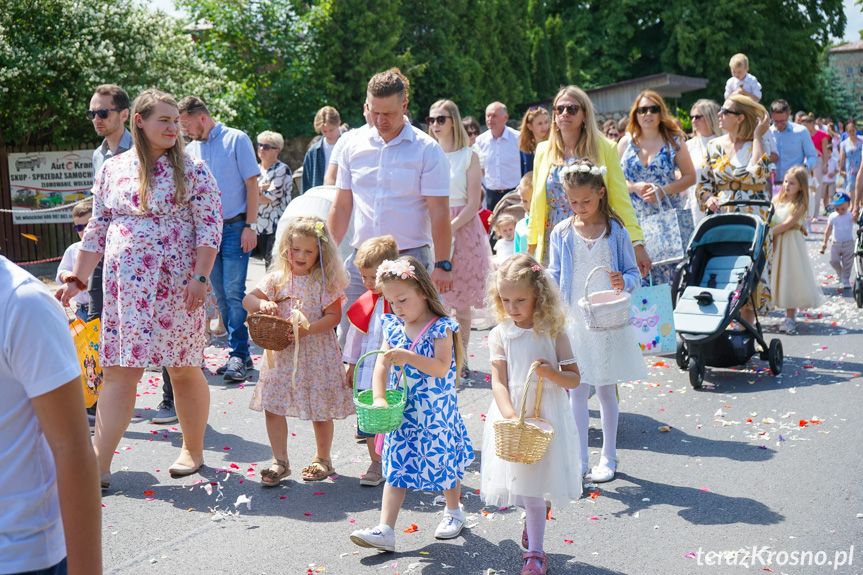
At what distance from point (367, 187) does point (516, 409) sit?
1962mm

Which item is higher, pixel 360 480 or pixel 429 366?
pixel 429 366

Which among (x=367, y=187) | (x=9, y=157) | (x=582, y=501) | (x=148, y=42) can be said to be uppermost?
(x=148, y=42)

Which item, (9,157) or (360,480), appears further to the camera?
(9,157)

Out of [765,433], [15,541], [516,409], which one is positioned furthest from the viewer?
[765,433]

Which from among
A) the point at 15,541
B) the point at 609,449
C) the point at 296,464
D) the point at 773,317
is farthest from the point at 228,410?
the point at 773,317

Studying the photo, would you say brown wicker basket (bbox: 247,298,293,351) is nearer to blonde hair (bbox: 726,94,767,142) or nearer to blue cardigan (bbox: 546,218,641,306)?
blue cardigan (bbox: 546,218,641,306)

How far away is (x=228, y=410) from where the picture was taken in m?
7.20

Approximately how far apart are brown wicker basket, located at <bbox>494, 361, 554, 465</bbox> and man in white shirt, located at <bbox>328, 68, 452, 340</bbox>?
1800 millimetres

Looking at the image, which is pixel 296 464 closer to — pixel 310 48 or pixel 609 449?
pixel 609 449

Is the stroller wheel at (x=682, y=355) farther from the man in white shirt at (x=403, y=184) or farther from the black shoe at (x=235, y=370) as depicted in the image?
the black shoe at (x=235, y=370)

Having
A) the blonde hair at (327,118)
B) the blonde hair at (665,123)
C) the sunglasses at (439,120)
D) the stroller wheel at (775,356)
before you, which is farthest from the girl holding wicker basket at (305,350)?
the blonde hair at (327,118)

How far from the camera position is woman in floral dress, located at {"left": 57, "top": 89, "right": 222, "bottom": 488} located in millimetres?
5277

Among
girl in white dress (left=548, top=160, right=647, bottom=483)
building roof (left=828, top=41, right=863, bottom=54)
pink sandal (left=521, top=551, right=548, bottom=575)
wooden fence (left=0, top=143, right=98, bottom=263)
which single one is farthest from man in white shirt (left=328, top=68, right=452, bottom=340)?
building roof (left=828, top=41, right=863, bottom=54)

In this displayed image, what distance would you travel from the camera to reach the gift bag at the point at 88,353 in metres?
6.43
